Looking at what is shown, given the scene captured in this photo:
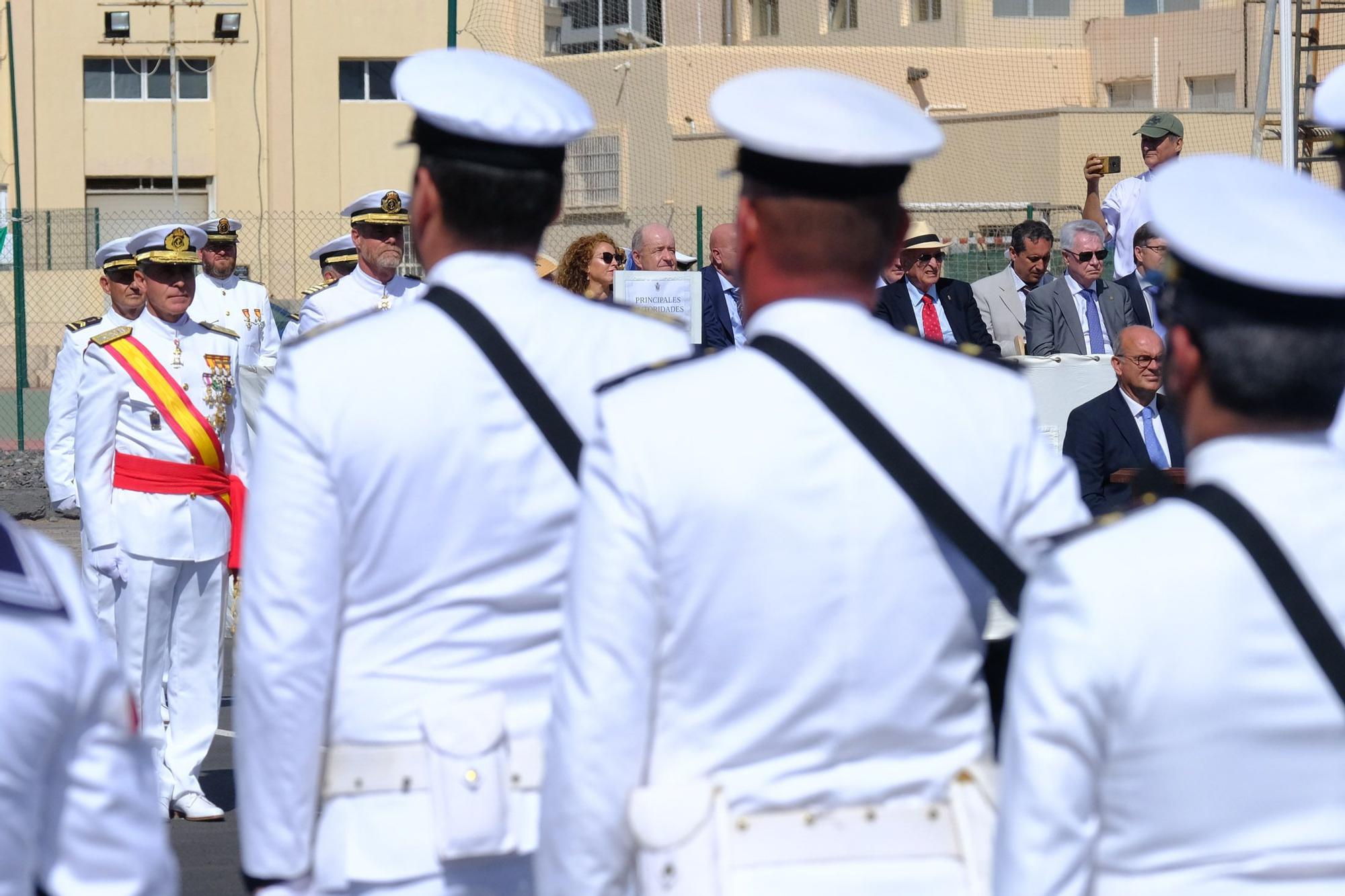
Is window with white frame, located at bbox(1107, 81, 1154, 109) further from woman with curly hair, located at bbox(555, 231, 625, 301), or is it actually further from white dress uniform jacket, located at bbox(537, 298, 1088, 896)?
white dress uniform jacket, located at bbox(537, 298, 1088, 896)

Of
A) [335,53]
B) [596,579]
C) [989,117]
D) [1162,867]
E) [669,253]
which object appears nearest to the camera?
[1162,867]

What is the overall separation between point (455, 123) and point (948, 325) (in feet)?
24.7

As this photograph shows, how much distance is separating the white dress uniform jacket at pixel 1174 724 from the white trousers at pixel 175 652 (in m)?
5.33

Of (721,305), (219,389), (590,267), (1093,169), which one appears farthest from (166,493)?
(1093,169)

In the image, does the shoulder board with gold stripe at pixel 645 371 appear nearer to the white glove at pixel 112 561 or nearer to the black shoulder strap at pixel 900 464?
the black shoulder strap at pixel 900 464

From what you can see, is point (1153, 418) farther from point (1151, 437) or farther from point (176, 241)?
point (176, 241)

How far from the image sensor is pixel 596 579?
7.80ft

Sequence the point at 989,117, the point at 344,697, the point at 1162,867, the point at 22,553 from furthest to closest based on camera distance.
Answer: the point at 989,117, the point at 344,697, the point at 1162,867, the point at 22,553

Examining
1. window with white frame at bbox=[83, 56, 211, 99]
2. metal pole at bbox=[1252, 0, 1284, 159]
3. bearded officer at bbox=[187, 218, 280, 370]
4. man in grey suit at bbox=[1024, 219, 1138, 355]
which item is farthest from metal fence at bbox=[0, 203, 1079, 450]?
man in grey suit at bbox=[1024, 219, 1138, 355]

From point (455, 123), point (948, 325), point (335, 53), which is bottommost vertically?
point (948, 325)

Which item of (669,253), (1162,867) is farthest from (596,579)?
(669,253)

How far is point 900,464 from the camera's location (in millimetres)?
2451

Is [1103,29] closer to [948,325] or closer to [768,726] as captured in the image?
[948,325]

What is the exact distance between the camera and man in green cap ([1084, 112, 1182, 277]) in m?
11.4
